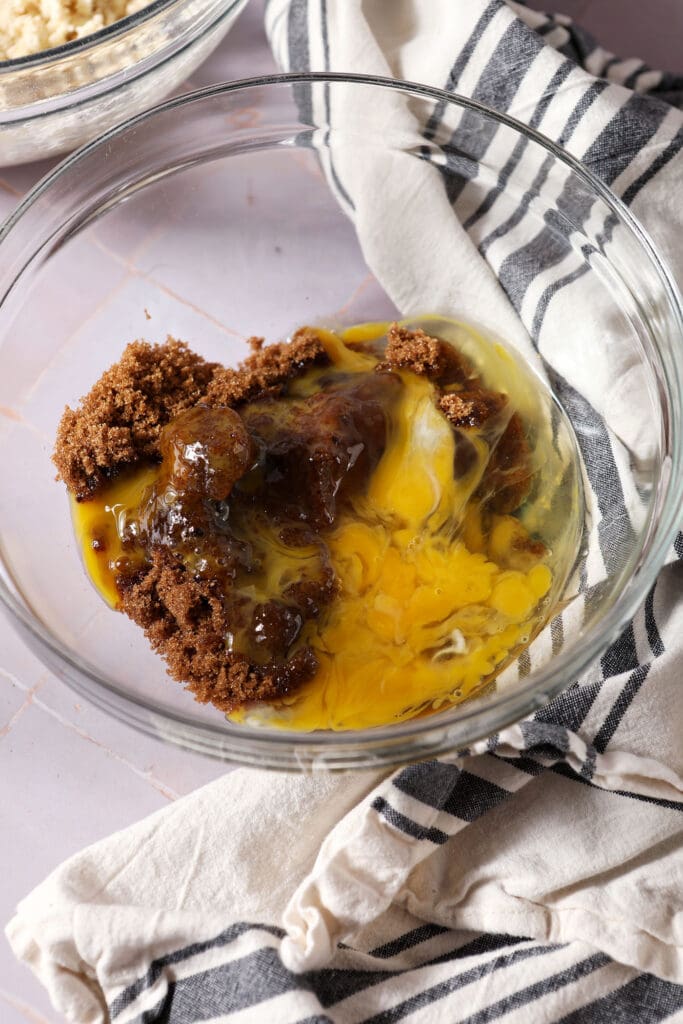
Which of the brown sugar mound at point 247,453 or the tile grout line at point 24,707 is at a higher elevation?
the brown sugar mound at point 247,453

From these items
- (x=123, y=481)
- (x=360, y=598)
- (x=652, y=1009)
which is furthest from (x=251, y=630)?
(x=652, y=1009)

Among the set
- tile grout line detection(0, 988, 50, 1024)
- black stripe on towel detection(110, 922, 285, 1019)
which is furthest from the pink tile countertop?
black stripe on towel detection(110, 922, 285, 1019)

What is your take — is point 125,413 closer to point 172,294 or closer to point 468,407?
point 172,294

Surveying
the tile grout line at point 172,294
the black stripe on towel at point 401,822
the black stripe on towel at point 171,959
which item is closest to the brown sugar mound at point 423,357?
the tile grout line at point 172,294

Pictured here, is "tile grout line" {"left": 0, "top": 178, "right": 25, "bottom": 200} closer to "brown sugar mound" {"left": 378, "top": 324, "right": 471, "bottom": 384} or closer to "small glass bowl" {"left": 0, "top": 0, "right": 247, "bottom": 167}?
"small glass bowl" {"left": 0, "top": 0, "right": 247, "bottom": 167}

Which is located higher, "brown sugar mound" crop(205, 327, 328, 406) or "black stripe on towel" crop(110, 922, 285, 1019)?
"brown sugar mound" crop(205, 327, 328, 406)

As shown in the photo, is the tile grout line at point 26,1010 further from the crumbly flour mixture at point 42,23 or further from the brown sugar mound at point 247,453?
the crumbly flour mixture at point 42,23

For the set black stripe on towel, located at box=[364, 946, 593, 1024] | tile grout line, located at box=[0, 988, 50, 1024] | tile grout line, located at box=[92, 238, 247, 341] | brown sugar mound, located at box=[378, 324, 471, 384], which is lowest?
tile grout line, located at box=[0, 988, 50, 1024]
